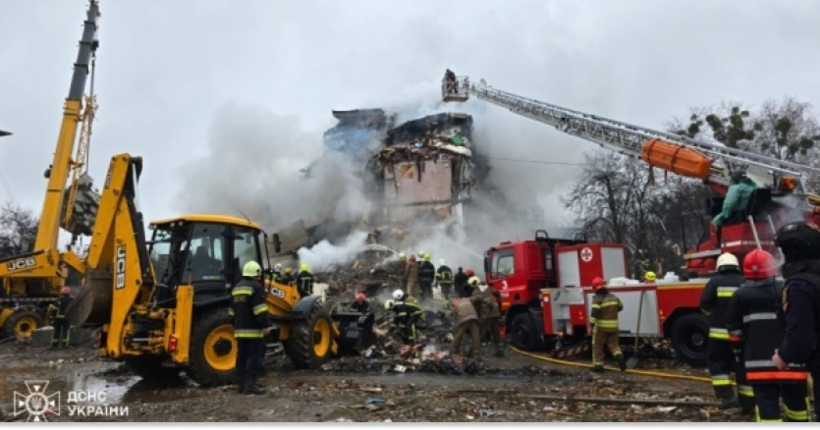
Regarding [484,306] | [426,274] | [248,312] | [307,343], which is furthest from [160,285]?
[426,274]

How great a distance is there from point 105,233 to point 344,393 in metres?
4.00

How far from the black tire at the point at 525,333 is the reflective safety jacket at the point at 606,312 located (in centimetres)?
264

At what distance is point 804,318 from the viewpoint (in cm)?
355

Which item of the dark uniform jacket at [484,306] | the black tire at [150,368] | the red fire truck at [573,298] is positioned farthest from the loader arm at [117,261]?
the red fire truck at [573,298]

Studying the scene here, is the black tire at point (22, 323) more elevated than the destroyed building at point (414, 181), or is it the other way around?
the destroyed building at point (414, 181)

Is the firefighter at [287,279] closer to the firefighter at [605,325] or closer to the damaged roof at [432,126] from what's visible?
the firefighter at [605,325]

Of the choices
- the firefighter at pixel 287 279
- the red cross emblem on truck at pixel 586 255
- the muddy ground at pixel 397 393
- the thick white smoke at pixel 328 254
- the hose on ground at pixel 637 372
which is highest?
the thick white smoke at pixel 328 254

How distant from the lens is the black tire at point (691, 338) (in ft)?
28.8

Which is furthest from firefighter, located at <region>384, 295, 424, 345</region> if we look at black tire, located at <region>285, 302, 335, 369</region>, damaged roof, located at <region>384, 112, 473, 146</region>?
damaged roof, located at <region>384, 112, 473, 146</region>

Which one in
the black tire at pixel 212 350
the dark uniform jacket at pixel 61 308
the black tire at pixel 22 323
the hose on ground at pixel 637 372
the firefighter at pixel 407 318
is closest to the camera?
the black tire at pixel 212 350

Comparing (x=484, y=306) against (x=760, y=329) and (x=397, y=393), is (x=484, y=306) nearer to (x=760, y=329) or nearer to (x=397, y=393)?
(x=397, y=393)

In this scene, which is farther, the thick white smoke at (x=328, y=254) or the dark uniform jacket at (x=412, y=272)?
the thick white smoke at (x=328, y=254)

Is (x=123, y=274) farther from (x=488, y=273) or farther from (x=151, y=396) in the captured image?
(x=488, y=273)

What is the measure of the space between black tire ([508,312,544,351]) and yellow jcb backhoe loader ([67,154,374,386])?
570 cm
